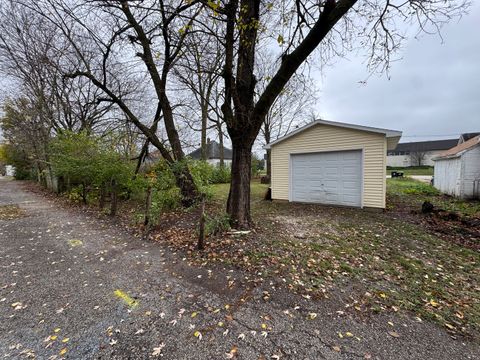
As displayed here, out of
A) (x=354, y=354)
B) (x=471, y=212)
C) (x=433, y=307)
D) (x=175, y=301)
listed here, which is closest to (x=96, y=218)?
(x=175, y=301)

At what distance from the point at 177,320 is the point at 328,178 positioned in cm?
739

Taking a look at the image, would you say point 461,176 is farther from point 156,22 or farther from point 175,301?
point 156,22

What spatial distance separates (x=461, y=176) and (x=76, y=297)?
13667 millimetres

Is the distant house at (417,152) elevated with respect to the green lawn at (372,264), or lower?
elevated

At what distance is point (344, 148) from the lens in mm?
7797

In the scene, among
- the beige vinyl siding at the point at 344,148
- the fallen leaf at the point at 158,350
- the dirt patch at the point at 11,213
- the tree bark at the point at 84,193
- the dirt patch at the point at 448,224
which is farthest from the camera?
the tree bark at the point at 84,193

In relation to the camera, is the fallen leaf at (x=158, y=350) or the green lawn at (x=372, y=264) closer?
the fallen leaf at (x=158, y=350)

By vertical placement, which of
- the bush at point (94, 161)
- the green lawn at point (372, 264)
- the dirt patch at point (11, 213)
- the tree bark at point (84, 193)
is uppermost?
the bush at point (94, 161)

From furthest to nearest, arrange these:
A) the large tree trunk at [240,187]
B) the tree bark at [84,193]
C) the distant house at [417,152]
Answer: the distant house at [417,152], the tree bark at [84,193], the large tree trunk at [240,187]

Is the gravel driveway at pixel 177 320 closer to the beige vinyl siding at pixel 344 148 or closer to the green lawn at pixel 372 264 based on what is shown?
the green lawn at pixel 372 264

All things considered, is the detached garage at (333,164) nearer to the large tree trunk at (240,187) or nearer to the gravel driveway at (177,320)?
the large tree trunk at (240,187)

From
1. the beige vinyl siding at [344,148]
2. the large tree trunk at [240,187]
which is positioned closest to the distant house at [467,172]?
the beige vinyl siding at [344,148]

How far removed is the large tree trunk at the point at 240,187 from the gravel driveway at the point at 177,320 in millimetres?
1739

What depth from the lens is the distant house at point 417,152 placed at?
40000mm
